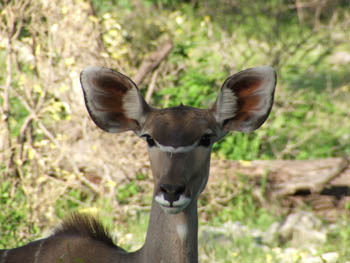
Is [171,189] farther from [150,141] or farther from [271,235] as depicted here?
[271,235]

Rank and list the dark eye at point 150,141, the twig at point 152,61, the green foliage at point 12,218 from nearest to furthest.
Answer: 1. the dark eye at point 150,141
2. the green foliage at point 12,218
3. the twig at point 152,61

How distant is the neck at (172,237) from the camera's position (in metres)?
2.81

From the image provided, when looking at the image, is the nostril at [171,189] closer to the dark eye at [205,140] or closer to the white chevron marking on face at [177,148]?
the white chevron marking on face at [177,148]

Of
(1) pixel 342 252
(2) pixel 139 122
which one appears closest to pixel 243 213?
(1) pixel 342 252

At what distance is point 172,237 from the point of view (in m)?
2.81

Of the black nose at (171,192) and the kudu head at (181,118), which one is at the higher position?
the kudu head at (181,118)

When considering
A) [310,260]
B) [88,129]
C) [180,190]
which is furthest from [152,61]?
[180,190]

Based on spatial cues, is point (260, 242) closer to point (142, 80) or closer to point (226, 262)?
point (226, 262)

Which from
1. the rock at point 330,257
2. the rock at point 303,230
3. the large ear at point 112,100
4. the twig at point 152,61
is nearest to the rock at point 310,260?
the rock at point 330,257

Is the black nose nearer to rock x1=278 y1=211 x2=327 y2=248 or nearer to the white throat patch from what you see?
the white throat patch

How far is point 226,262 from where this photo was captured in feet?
14.9

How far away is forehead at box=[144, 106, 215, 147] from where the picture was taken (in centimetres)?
279

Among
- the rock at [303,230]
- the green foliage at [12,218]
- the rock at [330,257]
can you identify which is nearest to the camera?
the rock at [330,257]

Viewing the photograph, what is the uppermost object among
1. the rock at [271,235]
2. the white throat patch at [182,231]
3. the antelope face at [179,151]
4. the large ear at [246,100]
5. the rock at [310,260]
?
the large ear at [246,100]
